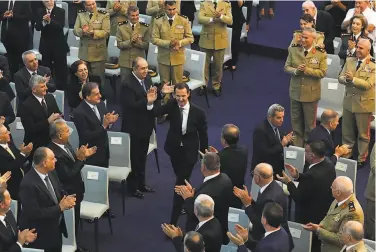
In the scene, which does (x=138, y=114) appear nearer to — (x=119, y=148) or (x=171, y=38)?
(x=119, y=148)

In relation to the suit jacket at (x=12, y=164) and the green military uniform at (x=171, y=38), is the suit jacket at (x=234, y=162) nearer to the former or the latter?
the suit jacket at (x=12, y=164)

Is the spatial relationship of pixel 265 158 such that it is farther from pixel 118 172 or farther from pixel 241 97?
pixel 241 97

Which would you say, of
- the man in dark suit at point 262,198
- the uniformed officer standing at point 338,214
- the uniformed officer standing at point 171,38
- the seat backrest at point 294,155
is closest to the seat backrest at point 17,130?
the uniformed officer standing at point 171,38

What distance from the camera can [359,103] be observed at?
30.2ft

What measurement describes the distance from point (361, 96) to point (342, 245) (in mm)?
3116

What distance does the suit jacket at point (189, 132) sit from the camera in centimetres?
800

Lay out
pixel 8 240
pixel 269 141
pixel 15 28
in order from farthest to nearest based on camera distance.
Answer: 1. pixel 15 28
2. pixel 269 141
3. pixel 8 240

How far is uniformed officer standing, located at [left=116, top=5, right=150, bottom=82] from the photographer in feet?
34.6

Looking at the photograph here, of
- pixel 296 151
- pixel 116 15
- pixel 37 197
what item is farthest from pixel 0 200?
pixel 116 15

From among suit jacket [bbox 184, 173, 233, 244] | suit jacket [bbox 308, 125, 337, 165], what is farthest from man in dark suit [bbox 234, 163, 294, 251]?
suit jacket [bbox 308, 125, 337, 165]

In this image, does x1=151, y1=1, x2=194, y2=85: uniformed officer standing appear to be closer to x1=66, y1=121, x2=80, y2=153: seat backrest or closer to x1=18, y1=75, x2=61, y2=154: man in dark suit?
x1=66, y1=121, x2=80, y2=153: seat backrest

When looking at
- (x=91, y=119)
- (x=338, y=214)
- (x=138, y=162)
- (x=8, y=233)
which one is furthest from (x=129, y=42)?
(x=338, y=214)

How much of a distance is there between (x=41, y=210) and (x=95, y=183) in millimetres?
1312

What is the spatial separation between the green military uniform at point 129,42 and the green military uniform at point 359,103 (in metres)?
2.98
